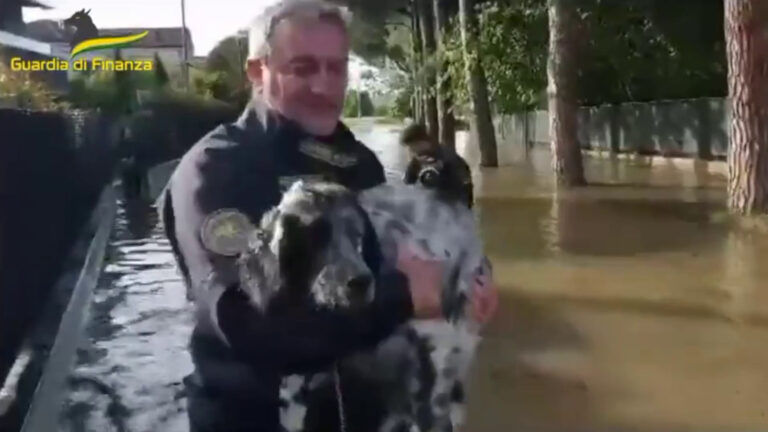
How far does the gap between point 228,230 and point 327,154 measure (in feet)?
1.01

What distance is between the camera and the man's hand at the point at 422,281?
2.78 meters

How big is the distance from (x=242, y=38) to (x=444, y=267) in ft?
2.47

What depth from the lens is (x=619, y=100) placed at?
4.41 metres

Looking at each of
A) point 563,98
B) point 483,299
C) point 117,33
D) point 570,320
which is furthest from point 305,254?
point 570,320

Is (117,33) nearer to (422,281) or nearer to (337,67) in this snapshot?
(337,67)

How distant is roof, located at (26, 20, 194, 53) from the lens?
2.90 m

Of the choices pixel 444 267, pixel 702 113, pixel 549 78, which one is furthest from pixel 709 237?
pixel 444 267

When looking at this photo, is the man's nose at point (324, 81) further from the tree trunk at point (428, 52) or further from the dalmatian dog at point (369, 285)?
the tree trunk at point (428, 52)

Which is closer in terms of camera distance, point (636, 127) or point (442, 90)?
point (442, 90)

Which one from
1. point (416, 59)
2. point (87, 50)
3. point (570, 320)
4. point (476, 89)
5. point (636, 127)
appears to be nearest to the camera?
point (87, 50)

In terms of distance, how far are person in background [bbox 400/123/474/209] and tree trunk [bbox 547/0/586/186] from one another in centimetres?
92

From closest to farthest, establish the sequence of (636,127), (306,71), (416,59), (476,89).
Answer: (306,71) → (416,59) → (476,89) → (636,127)

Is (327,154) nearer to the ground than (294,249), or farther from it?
farther from it

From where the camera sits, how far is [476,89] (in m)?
3.63
